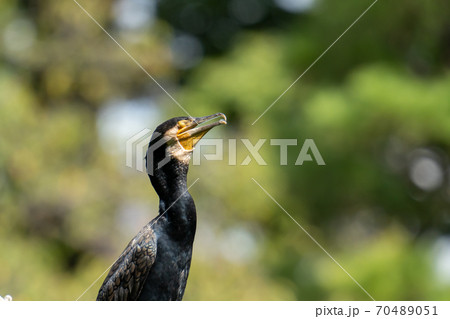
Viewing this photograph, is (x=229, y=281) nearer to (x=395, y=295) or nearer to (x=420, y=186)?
(x=395, y=295)

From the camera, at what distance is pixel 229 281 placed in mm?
8438

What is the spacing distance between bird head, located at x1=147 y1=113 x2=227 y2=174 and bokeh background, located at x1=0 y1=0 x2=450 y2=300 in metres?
6.10

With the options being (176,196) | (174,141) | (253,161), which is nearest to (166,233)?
(176,196)

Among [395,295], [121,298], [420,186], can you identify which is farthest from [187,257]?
[420,186]

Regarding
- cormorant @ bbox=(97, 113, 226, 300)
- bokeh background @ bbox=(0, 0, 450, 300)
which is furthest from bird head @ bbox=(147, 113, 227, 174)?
bokeh background @ bbox=(0, 0, 450, 300)

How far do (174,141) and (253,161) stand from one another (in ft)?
25.2

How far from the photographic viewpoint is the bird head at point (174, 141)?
1.59 metres

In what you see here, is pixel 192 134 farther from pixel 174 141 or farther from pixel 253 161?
pixel 253 161

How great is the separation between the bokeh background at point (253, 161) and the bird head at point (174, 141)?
6096 mm

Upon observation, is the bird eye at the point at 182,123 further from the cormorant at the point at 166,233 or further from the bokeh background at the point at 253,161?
the bokeh background at the point at 253,161

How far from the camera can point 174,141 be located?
161 centimetres

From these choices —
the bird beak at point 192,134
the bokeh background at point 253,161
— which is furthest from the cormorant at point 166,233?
the bokeh background at point 253,161

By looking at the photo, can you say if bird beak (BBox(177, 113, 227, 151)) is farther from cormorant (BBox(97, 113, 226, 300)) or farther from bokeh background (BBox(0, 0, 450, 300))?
bokeh background (BBox(0, 0, 450, 300))

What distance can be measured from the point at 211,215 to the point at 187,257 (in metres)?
6.60
